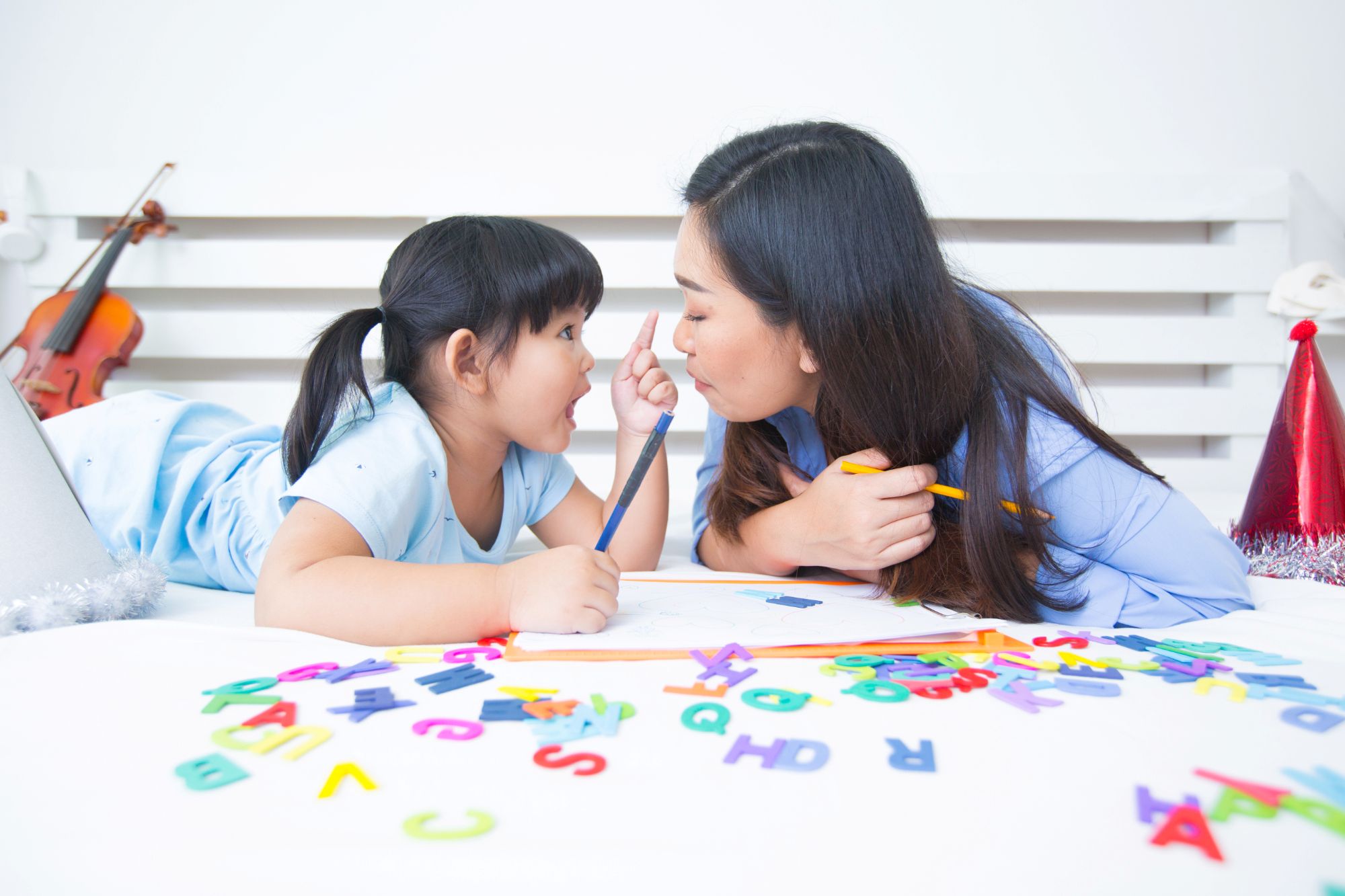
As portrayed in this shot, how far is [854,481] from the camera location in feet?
2.78

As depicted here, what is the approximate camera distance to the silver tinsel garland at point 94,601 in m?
0.68

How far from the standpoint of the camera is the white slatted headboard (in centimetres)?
184

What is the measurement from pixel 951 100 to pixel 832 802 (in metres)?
1.84

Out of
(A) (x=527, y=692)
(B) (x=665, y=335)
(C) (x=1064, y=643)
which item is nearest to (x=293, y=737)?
(A) (x=527, y=692)

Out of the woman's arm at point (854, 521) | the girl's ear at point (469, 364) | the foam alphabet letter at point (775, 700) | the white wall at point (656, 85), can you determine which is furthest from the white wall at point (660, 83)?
the foam alphabet letter at point (775, 700)

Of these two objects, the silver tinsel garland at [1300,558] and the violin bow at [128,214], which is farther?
the violin bow at [128,214]

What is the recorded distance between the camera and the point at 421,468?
853mm

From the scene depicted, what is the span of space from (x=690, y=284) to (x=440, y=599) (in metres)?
0.40

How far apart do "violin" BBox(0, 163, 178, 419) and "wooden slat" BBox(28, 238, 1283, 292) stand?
0.09 meters

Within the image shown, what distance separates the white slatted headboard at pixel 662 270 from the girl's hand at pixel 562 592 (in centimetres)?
111

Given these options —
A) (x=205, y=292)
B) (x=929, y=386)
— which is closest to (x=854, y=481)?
(x=929, y=386)

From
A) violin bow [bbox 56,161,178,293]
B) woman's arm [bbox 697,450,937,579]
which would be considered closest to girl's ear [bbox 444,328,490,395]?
woman's arm [bbox 697,450,937,579]

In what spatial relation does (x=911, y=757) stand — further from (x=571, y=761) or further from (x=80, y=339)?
(x=80, y=339)

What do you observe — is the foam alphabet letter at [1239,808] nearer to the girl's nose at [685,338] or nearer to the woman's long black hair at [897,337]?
the woman's long black hair at [897,337]
